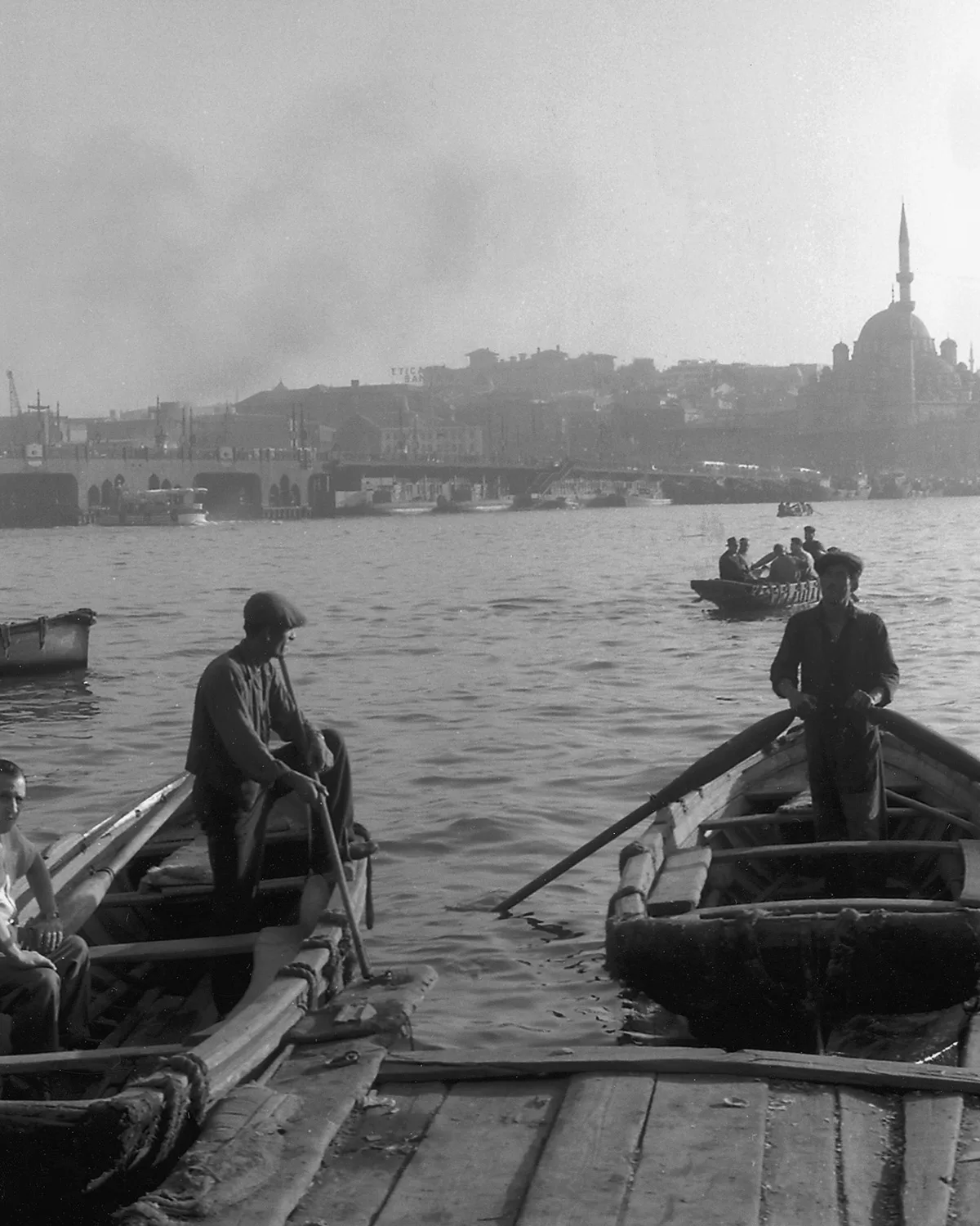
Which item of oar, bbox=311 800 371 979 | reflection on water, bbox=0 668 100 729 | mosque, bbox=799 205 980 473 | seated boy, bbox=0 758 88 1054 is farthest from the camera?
mosque, bbox=799 205 980 473

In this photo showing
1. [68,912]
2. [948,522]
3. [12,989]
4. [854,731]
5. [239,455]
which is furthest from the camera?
[239,455]

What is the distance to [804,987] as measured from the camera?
6.78 m

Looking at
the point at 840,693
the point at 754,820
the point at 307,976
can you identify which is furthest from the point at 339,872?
the point at 754,820

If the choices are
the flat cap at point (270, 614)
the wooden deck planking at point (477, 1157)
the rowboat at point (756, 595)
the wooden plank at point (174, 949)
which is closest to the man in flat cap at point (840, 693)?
the flat cap at point (270, 614)

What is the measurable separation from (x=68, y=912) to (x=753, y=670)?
19.7 metres

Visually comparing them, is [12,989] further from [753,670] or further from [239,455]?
[239,455]

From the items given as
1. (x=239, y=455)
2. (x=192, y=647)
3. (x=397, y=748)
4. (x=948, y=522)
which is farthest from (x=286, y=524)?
(x=397, y=748)

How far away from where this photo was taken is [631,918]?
717cm

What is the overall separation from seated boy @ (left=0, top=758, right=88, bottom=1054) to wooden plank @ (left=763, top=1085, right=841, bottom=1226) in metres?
2.70

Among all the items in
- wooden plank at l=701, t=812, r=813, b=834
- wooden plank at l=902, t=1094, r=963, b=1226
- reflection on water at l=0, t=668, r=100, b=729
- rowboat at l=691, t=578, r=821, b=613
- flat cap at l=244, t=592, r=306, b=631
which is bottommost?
reflection on water at l=0, t=668, r=100, b=729

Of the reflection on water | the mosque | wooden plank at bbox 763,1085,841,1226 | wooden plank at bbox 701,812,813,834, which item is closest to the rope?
wooden plank at bbox 763,1085,841,1226

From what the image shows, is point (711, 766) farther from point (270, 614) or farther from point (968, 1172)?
point (968, 1172)

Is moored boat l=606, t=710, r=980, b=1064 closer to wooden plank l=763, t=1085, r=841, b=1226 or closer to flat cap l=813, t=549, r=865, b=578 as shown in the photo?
flat cap l=813, t=549, r=865, b=578

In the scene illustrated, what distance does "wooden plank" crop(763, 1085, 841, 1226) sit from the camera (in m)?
4.22
